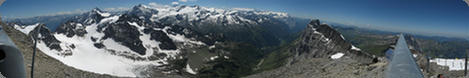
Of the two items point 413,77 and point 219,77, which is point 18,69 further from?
point 219,77

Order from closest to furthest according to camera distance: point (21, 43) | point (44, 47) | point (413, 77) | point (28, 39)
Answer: point (413, 77) < point (21, 43) < point (28, 39) < point (44, 47)

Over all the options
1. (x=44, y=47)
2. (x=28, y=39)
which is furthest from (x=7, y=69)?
(x=44, y=47)

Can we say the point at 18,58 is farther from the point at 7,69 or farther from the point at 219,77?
the point at 219,77

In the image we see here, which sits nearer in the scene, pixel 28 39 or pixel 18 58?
pixel 18 58

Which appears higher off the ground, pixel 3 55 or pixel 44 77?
pixel 3 55

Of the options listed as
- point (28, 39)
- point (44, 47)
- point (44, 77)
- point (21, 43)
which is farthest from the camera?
point (44, 47)

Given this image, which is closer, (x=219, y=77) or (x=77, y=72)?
(x=77, y=72)

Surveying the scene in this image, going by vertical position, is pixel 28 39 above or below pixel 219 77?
above

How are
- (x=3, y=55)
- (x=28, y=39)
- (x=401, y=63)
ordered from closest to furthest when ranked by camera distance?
(x=401, y=63), (x=3, y=55), (x=28, y=39)

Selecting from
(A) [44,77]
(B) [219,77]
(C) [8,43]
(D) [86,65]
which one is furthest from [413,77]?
(D) [86,65]
